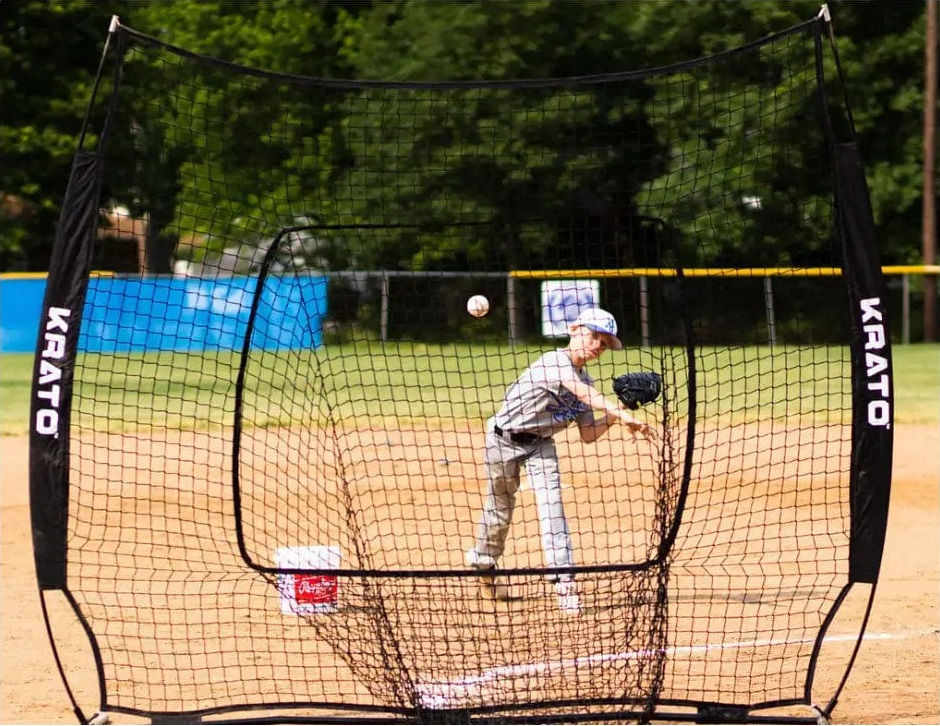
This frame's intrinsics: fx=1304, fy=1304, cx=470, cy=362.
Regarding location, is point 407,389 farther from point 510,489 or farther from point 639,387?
point 639,387

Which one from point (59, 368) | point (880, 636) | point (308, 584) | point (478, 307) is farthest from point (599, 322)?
point (59, 368)

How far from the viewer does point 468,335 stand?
10.2 meters

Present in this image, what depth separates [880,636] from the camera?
6.76 meters

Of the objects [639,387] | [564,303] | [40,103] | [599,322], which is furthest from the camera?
[40,103]

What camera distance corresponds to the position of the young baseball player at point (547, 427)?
6793mm

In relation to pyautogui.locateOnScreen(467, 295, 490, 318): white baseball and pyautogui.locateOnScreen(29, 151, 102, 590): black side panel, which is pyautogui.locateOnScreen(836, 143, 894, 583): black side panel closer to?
pyautogui.locateOnScreen(467, 295, 490, 318): white baseball

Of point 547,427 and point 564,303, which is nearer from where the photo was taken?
point 564,303

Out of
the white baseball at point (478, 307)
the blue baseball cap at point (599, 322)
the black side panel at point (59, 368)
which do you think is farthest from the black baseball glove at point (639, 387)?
the black side panel at point (59, 368)

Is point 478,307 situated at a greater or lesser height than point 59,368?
greater

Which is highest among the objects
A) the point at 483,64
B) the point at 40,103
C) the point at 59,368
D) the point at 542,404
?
the point at 40,103

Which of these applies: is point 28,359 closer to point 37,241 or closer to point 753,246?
point 37,241

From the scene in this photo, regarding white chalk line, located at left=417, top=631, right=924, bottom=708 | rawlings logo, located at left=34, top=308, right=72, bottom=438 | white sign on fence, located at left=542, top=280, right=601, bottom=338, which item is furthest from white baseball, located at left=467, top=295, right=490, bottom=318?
rawlings logo, located at left=34, top=308, right=72, bottom=438

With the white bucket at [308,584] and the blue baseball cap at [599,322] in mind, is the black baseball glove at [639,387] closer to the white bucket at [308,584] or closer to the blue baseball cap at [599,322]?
the blue baseball cap at [599,322]

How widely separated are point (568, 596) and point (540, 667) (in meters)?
0.42
